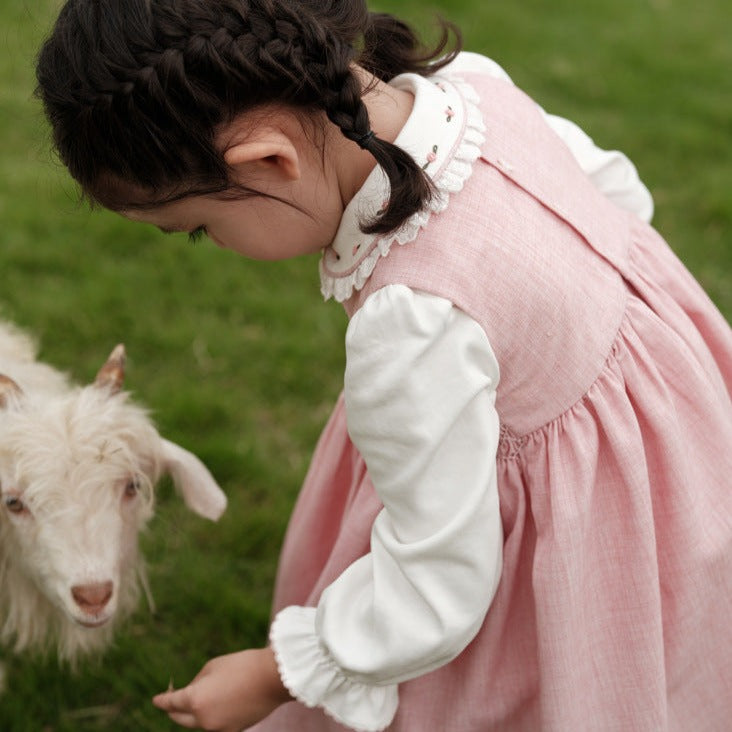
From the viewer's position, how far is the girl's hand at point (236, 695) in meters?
1.59

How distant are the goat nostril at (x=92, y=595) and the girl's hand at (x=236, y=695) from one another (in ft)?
0.69

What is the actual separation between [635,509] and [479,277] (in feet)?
1.45

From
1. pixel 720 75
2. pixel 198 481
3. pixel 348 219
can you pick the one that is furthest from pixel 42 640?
pixel 720 75

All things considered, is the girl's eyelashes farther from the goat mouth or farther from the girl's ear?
the goat mouth

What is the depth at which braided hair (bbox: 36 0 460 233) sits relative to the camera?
4.19 feet

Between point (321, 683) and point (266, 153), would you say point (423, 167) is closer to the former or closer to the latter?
point (266, 153)

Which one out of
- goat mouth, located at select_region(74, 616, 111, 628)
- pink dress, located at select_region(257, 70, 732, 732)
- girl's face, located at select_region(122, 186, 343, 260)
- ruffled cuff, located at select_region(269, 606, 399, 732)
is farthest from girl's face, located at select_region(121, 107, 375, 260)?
goat mouth, located at select_region(74, 616, 111, 628)

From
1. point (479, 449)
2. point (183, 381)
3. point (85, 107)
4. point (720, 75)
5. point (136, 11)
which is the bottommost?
point (183, 381)

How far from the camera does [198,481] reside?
1.99 m

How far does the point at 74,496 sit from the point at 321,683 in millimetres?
579

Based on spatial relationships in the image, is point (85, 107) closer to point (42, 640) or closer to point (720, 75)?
point (42, 640)

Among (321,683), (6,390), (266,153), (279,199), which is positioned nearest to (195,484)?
(6,390)

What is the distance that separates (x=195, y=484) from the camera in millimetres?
1995

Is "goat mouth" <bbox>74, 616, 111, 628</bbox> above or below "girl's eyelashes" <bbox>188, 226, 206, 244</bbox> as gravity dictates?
below
